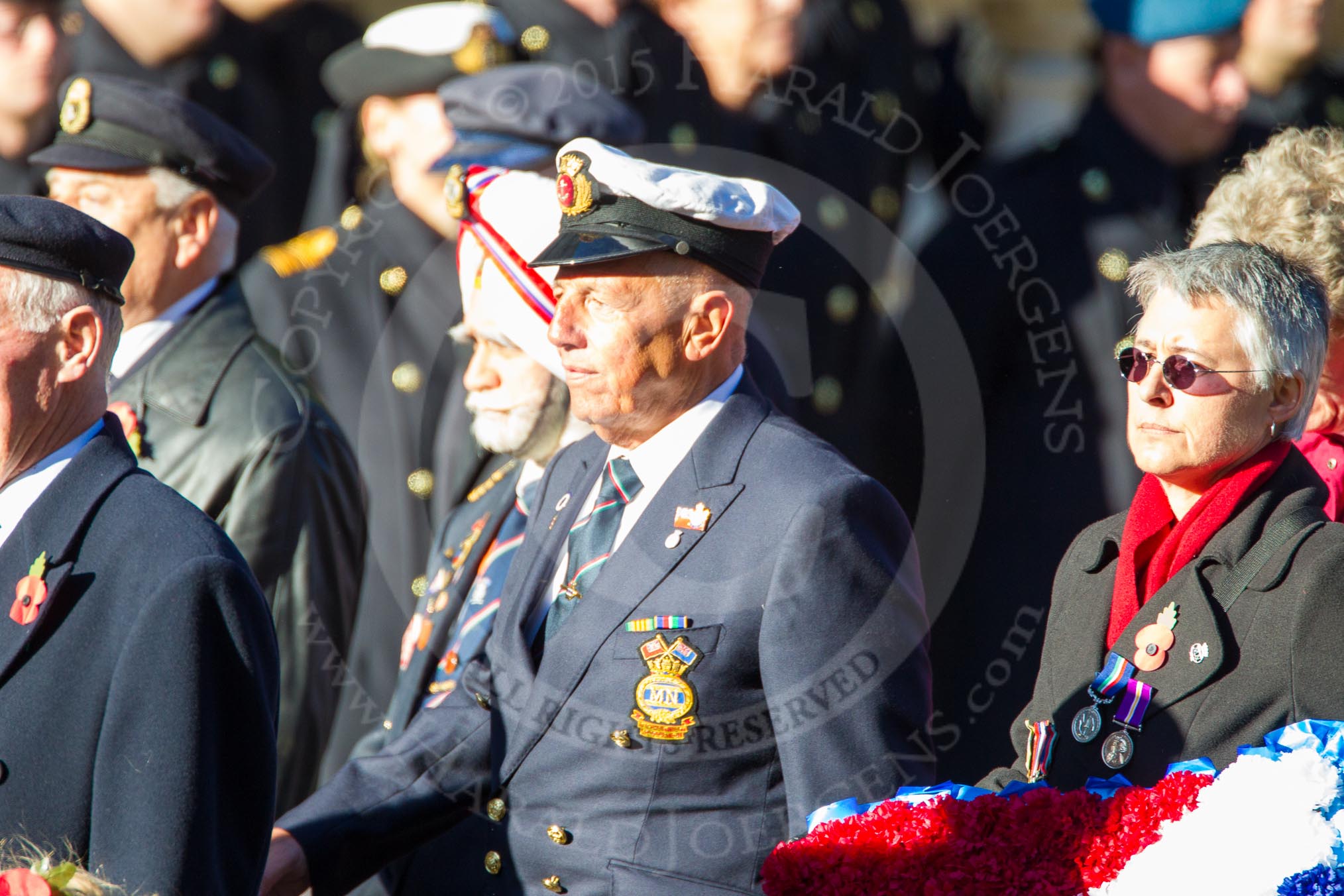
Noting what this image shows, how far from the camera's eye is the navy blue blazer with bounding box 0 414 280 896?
2.27 m

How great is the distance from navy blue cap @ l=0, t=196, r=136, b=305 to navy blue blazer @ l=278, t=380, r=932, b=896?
1.06 meters

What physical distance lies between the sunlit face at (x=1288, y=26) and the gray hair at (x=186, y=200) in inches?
121

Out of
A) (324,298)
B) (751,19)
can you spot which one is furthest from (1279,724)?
(324,298)

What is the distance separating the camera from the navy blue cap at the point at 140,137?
468 centimetres

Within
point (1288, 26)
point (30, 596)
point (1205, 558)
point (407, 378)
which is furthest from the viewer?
point (407, 378)

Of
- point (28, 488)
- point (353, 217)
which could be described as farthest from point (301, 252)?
point (28, 488)

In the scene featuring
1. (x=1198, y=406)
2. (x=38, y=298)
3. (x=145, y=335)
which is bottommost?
(x=145, y=335)

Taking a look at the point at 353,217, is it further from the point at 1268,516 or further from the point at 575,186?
the point at 1268,516

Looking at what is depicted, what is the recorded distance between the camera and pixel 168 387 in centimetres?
454

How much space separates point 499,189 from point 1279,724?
253 centimetres

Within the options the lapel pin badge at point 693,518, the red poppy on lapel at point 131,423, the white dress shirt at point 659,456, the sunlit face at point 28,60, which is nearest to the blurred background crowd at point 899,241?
the sunlit face at point 28,60

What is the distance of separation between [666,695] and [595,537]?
452mm

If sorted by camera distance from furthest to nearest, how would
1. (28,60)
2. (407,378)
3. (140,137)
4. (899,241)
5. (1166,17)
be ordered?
(28,60), (407,378), (140,137), (899,241), (1166,17)

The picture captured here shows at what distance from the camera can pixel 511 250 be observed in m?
3.98
